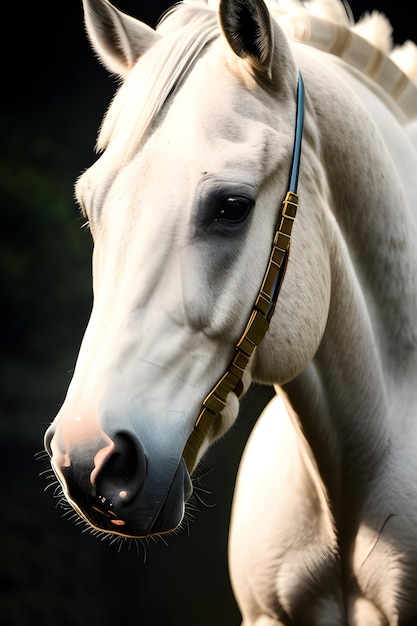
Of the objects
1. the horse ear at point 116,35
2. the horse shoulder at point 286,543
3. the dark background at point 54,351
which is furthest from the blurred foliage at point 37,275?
the horse ear at point 116,35

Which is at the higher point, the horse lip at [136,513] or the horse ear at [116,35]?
the horse ear at [116,35]

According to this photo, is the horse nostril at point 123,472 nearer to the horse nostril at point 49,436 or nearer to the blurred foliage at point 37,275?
the horse nostril at point 49,436

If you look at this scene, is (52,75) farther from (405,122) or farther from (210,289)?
(210,289)

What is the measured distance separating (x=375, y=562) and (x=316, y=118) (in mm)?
564

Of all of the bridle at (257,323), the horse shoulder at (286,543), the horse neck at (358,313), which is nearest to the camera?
the bridle at (257,323)

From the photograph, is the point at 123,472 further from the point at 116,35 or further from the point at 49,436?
the point at 116,35

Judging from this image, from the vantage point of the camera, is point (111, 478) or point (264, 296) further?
point (264, 296)

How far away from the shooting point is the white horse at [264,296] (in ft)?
2.65

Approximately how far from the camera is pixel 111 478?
777mm

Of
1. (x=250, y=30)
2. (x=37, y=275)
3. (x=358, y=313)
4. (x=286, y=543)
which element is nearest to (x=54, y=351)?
(x=37, y=275)

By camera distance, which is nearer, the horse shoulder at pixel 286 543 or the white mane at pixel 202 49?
the white mane at pixel 202 49

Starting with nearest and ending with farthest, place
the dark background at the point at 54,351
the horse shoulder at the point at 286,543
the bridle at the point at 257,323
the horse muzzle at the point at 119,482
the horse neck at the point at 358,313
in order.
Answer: the horse muzzle at the point at 119,482
the bridle at the point at 257,323
the horse neck at the point at 358,313
the horse shoulder at the point at 286,543
the dark background at the point at 54,351

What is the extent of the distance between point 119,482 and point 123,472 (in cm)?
1

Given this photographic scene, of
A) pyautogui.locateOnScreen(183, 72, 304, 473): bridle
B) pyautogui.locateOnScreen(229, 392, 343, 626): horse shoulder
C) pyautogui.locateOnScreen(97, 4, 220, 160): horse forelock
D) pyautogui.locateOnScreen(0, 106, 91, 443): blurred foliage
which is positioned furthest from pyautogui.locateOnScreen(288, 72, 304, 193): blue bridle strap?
pyautogui.locateOnScreen(0, 106, 91, 443): blurred foliage
